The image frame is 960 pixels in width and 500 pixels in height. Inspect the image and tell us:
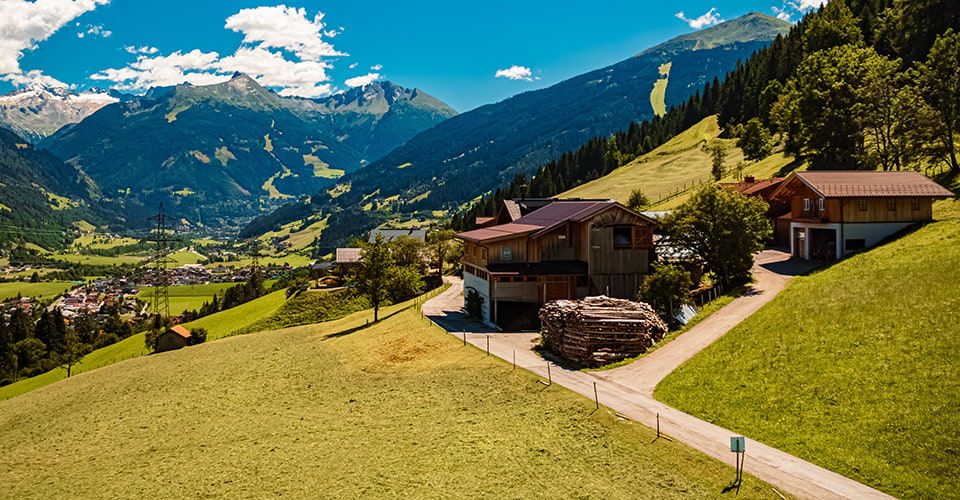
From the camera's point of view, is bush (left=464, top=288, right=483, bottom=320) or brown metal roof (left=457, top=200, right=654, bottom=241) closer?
brown metal roof (left=457, top=200, right=654, bottom=241)

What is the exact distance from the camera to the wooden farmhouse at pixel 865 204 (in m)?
45.8

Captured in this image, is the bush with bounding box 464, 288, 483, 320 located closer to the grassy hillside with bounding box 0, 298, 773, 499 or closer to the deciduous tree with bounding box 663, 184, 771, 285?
the grassy hillside with bounding box 0, 298, 773, 499

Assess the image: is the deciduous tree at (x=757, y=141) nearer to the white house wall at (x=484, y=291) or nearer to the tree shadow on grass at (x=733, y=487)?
the white house wall at (x=484, y=291)

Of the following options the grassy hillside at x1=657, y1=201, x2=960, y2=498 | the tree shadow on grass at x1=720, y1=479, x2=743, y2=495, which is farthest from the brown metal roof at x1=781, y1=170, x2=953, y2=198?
the tree shadow on grass at x1=720, y1=479, x2=743, y2=495

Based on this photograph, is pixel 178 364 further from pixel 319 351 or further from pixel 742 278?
pixel 742 278

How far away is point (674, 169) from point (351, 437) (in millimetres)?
122632

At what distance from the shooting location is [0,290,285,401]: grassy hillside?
78.2m

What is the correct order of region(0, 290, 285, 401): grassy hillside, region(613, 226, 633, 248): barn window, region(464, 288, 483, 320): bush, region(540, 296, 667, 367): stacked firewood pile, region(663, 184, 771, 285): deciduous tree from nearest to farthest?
region(540, 296, 667, 367): stacked firewood pile, region(663, 184, 771, 285): deciduous tree, region(613, 226, 633, 248): barn window, region(464, 288, 483, 320): bush, region(0, 290, 285, 401): grassy hillside

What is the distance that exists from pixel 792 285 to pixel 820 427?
23828 millimetres

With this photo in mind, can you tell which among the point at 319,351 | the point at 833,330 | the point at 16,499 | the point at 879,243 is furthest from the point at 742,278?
the point at 16,499

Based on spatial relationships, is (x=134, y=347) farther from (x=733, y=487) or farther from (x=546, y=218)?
(x=733, y=487)

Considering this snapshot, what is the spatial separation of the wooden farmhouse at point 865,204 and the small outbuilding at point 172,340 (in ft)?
232

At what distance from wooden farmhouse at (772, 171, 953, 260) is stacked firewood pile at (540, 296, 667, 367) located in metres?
20.7

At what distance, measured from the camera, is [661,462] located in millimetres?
20359
